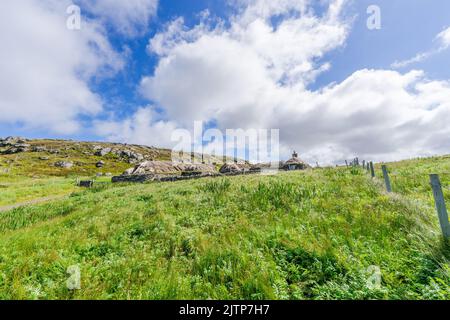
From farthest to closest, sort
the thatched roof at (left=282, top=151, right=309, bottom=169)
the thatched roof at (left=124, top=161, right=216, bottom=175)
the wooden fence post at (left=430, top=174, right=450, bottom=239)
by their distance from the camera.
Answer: the thatched roof at (left=282, top=151, right=309, bottom=169) < the thatched roof at (left=124, top=161, right=216, bottom=175) < the wooden fence post at (left=430, top=174, right=450, bottom=239)

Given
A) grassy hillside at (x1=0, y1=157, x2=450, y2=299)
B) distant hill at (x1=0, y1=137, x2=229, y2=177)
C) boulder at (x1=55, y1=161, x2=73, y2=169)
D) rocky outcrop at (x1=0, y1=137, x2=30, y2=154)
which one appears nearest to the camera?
grassy hillside at (x1=0, y1=157, x2=450, y2=299)

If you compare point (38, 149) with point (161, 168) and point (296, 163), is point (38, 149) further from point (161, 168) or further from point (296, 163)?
point (296, 163)

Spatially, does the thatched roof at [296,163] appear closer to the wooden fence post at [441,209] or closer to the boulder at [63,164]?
the wooden fence post at [441,209]

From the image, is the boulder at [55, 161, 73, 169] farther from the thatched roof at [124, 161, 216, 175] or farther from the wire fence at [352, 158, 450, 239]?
the wire fence at [352, 158, 450, 239]

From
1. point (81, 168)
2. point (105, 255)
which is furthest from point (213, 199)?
point (81, 168)

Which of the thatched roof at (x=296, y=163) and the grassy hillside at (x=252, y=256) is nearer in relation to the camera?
the grassy hillside at (x=252, y=256)

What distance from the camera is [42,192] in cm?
3088

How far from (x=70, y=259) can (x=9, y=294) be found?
135cm

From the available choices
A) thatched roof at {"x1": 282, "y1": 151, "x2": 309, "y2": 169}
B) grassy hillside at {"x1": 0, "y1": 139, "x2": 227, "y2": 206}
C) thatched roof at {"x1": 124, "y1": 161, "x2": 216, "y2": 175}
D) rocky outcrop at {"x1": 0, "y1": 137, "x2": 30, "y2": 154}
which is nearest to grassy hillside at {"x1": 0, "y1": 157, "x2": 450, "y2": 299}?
thatched roof at {"x1": 124, "y1": 161, "x2": 216, "y2": 175}

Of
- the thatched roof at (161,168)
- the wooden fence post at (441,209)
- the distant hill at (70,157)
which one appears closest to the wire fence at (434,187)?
the wooden fence post at (441,209)

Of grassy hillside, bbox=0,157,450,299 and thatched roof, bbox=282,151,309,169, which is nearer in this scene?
grassy hillside, bbox=0,157,450,299

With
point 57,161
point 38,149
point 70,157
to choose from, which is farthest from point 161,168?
point 38,149
